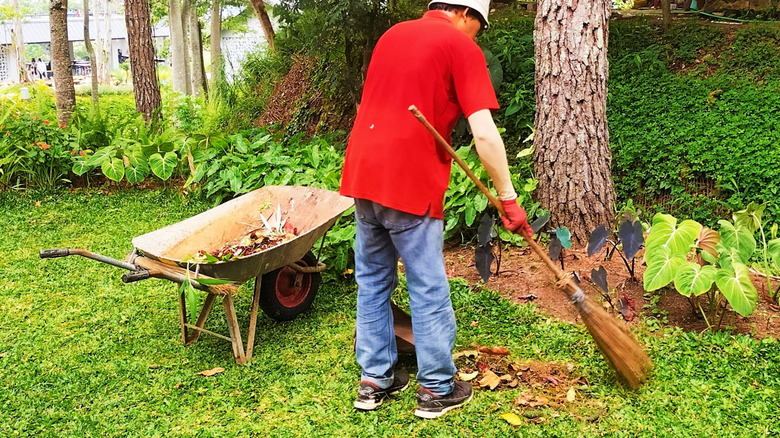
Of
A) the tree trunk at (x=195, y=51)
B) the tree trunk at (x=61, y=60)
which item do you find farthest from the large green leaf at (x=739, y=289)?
the tree trunk at (x=195, y=51)

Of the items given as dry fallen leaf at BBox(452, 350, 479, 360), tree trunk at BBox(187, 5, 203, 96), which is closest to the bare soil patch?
dry fallen leaf at BBox(452, 350, 479, 360)

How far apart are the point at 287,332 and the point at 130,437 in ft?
4.04

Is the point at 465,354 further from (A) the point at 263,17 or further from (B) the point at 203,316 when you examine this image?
(A) the point at 263,17

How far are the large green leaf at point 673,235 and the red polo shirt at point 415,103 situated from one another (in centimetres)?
139

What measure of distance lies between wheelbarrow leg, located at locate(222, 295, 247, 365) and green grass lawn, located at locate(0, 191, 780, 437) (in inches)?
2.9

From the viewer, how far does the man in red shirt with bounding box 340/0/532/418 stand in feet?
9.37

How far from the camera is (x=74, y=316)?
454 centimetres

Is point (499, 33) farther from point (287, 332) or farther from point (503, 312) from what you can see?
point (287, 332)

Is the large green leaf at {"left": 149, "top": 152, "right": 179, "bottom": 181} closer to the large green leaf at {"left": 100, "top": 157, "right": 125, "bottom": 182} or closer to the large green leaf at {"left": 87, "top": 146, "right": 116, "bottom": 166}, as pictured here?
the large green leaf at {"left": 100, "top": 157, "right": 125, "bottom": 182}

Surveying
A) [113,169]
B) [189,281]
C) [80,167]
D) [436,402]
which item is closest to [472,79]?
[436,402]

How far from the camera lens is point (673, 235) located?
3.69 metres

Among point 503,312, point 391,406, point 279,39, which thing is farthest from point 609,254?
point 279,39

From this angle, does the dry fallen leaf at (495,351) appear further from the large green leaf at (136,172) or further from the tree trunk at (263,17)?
the tree trunk at (263,17)

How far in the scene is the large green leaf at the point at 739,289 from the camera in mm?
3379
